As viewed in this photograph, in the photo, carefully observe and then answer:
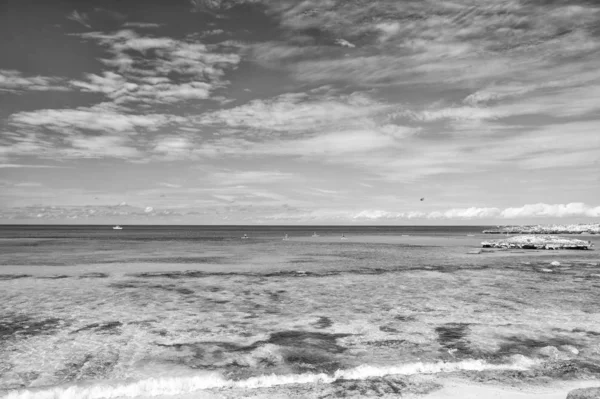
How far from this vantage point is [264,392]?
9.86m

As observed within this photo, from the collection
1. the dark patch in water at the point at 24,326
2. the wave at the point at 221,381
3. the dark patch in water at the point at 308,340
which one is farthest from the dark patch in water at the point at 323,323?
the dark patch in water at the point at 24,326

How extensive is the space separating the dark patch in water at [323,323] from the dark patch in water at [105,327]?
8128 millimetres

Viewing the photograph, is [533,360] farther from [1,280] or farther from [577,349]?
[1,280]

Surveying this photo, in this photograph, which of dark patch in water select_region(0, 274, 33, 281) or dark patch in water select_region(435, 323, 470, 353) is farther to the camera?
dark patch in water select_region(0, 274, 33, 281)

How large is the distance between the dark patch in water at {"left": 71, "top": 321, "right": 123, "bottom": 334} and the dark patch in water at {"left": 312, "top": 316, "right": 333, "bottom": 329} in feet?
26.7

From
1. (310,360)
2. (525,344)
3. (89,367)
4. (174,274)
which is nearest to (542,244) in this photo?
(174,274)

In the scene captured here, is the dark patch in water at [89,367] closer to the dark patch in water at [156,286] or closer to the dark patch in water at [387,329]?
the dark patch in water at [387,329]

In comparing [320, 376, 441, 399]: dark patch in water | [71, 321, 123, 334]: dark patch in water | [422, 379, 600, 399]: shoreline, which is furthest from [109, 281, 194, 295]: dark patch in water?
[422, 379, 600, 399]: shoreline

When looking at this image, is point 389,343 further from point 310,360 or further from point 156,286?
point 156,286

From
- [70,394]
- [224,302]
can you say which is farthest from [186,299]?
[70,394]

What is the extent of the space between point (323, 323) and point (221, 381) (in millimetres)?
7155

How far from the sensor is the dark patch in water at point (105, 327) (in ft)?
51.2

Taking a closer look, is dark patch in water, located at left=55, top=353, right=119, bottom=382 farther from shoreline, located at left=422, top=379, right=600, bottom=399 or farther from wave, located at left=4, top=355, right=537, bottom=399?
shoreline, located at left=422, top=379, right=600, bottom=399

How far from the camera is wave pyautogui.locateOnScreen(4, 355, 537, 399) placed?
9859mm
